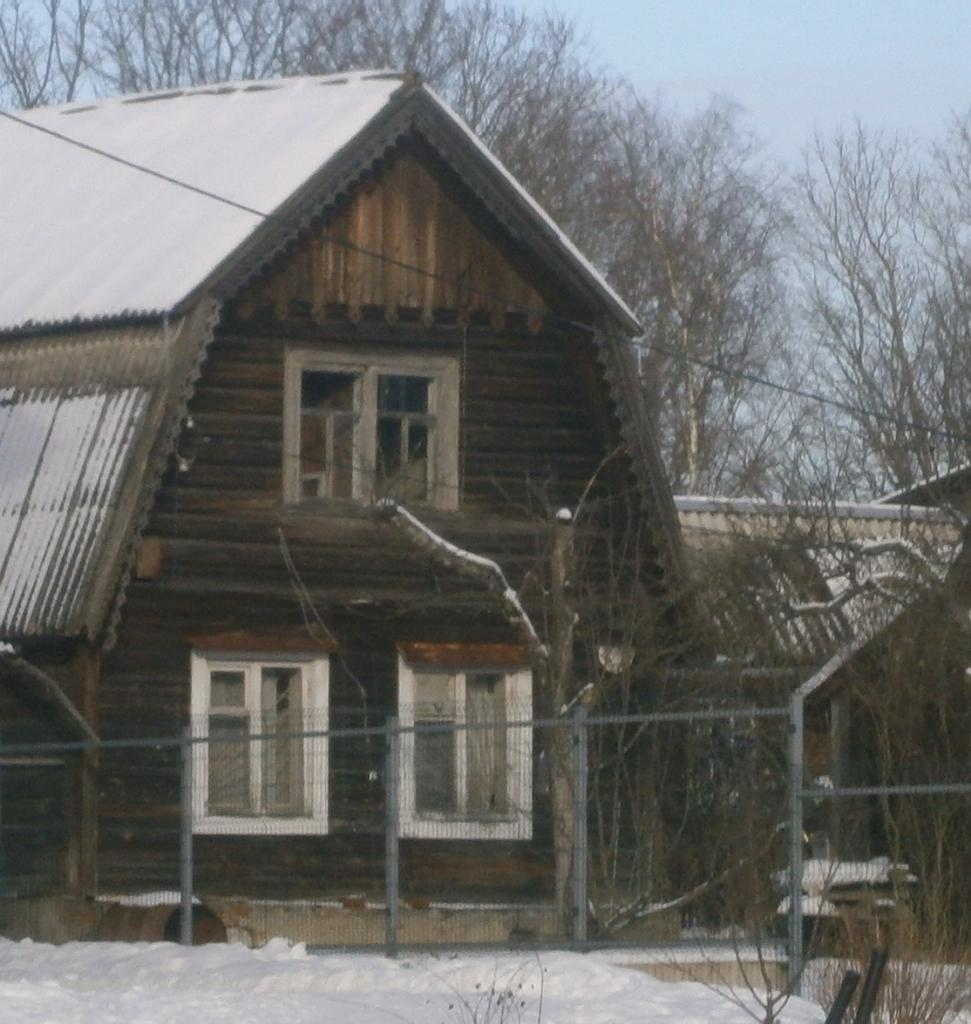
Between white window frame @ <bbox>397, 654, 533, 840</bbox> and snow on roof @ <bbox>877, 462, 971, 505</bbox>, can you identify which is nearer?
white window frame @ <bbox>397, 654, 533, 840</bbox>

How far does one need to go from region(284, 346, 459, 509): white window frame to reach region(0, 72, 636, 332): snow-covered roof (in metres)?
1.29

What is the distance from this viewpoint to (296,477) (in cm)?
2406

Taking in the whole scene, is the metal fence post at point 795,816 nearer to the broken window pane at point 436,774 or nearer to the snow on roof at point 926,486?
the broken window pane at point 436,774

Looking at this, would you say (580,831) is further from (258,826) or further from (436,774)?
(258,826)

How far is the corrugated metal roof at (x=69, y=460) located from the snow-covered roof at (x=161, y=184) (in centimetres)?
38

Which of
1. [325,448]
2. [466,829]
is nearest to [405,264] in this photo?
[325,448]

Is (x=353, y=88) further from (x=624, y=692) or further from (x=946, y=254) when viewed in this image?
(x=946, y=254)

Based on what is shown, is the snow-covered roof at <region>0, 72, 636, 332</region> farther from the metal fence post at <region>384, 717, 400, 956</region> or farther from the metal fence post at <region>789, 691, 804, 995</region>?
the metal fence post at <region>789, 691, 804, 995</region>

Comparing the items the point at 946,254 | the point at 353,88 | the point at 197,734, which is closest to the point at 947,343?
the point at 946,254

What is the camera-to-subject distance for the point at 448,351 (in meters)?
24.7

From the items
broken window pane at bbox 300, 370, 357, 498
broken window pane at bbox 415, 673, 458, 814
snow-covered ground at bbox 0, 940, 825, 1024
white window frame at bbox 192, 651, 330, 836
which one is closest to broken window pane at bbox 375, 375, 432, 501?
broken window pane at bbox 300, 370, 357, 498

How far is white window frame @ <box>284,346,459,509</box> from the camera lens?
78.8ft

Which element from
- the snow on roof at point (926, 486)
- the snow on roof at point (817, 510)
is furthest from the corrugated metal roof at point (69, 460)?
the snow on roof at point (926, 486)

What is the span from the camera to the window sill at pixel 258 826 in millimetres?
22812
